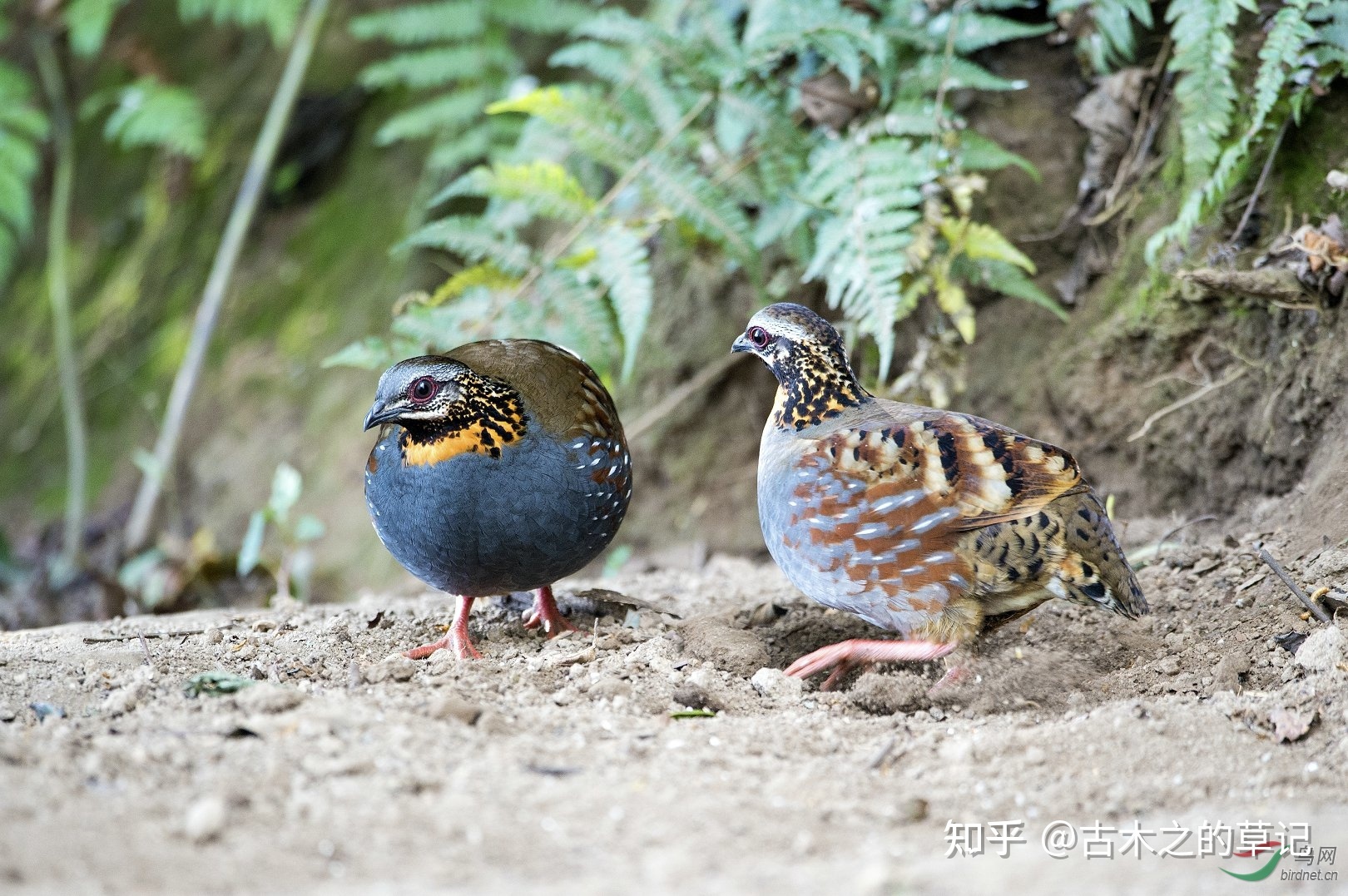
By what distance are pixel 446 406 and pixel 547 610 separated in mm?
913

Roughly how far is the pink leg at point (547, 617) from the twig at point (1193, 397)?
235 cm

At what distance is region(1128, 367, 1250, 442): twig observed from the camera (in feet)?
15.5

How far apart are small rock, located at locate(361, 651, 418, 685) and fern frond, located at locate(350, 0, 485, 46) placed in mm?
4336

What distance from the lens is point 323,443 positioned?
7.36 m

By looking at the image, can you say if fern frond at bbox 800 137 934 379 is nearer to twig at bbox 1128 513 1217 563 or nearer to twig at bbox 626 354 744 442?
twig at bbox 626 354 744 442

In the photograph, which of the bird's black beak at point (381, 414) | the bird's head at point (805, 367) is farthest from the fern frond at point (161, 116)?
the bird's head at point (805, 367)

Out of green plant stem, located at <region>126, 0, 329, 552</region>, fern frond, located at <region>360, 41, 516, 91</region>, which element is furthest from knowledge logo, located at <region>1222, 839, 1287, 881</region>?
green plant stem, located at <region>126, 0, 329, 552</region>

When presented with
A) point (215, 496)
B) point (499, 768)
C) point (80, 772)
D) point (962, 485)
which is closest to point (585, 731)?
point (499, 768)

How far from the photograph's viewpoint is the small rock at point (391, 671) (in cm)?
355

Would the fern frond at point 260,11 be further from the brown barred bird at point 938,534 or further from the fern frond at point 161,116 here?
the brown barred bird at point 938,534

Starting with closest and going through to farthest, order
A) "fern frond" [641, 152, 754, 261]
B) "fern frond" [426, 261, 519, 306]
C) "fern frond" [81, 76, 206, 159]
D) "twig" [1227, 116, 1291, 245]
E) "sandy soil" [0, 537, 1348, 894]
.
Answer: "sandy soil" [0, 537, 1348, 894], "twig" [1227, 116, 1291, 245], "fern frond" [641, 152, 754, 261], "fern frond" [426, 261, 519, 306], "fern frond" [81, 76, 206, 159]

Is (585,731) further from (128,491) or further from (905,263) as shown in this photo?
(128,491)

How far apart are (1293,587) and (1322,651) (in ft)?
1.09

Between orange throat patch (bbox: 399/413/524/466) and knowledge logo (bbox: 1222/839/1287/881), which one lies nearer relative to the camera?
knowledge logo (bbox: 1222/839/1287/881)
